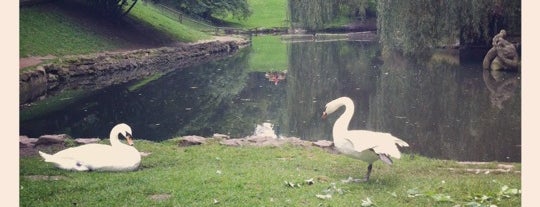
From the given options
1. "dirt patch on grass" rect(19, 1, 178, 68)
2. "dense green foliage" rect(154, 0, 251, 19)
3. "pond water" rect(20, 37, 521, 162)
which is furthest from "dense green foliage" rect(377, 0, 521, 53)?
"dense green foliage" rect(154, 0, 251, 19)

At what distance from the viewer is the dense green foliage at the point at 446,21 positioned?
1848 cm

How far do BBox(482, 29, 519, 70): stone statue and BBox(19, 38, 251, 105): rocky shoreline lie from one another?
42.9 ft

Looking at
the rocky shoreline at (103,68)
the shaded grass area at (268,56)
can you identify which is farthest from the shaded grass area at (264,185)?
the shaded grass area at (268,56)

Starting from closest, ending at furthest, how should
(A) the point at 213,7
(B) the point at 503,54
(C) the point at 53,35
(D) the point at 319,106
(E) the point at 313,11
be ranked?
(D) the point at 319,106 < (B) the point at 503,54 < (C) the point at 53,35 < (E) the point at 313,11 < (A) the point at 213,7

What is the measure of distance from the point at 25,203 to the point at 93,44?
64.2 feet

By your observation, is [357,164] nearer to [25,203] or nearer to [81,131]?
[25,203]

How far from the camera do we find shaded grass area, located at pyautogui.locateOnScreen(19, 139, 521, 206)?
22.9ft

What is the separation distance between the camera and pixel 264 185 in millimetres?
7473

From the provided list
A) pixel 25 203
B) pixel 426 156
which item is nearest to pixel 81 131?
pixel 25 203

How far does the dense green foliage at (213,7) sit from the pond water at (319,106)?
22.2 metres

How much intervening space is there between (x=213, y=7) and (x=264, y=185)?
43282 mm

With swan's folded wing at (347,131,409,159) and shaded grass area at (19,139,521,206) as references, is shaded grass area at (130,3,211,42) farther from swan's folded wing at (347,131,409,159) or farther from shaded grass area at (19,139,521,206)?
swan's folded wing at (347,131,409,159)

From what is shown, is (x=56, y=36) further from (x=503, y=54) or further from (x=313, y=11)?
(x=503, y=54)

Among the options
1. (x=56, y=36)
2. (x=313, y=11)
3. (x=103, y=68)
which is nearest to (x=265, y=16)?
(x=313, y=11)
